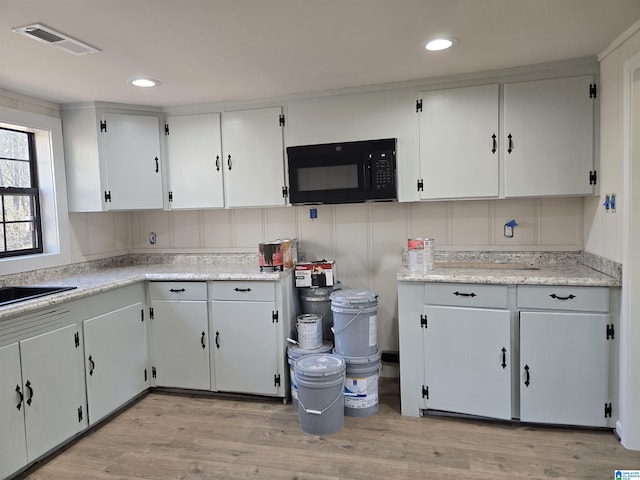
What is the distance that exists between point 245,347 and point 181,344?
0.51 metres

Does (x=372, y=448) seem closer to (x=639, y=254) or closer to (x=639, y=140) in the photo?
(x=639, y=254)

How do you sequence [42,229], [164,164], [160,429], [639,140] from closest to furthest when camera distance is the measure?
[639,140]
[160,429]
[42,229]
[164,164]

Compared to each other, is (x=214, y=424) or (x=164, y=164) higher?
(x=164, y=164)

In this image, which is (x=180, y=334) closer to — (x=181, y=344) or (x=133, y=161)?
(x=181, y=344)

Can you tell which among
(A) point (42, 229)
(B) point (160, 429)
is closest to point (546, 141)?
(B) point (160, 429)

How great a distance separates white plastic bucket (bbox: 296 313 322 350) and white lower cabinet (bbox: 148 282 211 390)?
0.70 m

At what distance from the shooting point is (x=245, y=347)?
3.16 m

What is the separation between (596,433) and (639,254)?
1088mm

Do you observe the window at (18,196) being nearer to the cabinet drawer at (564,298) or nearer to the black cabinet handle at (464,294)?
the black cabinet handle at (464,294)

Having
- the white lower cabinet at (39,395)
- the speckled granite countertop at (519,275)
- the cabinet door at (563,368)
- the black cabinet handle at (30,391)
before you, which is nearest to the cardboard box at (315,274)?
the speckled granite countertop at (519,275)

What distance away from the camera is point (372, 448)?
2.50 metres

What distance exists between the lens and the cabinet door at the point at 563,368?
2.51 meters

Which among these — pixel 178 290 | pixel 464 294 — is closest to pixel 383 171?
pixel 464 294

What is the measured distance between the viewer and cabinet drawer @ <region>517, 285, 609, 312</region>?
248 centimetres
